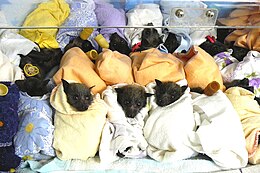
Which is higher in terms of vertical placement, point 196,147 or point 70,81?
point 70,81

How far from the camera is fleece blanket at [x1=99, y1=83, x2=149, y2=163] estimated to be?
1.10m

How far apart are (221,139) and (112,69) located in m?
0.38

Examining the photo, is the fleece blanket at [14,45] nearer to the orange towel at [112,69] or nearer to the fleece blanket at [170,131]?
the orange towel at [112,69]

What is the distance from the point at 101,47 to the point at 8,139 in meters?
0.49

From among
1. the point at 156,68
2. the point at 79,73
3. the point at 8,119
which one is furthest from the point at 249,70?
the point at 8,119

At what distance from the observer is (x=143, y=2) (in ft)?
4.57

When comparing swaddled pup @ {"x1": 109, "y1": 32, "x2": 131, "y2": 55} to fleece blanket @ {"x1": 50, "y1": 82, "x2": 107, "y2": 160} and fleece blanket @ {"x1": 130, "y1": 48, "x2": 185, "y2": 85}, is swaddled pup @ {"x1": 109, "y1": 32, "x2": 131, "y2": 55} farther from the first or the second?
fleece blanket @ {"x1": 50, "y1": 82, "x2": 107, "y2": 160}

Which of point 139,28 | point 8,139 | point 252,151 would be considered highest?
point 139,28

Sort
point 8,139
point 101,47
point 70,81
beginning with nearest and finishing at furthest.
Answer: point 8,139
point 70,81
point 101,47

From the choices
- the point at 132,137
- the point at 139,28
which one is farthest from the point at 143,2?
the point at 132,137

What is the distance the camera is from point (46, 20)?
126 cm

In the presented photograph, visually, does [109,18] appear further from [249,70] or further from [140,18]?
[249,70]

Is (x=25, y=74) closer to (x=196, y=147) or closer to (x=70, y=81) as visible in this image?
(x=70, y=81)

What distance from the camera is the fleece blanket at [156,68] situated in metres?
1.26
